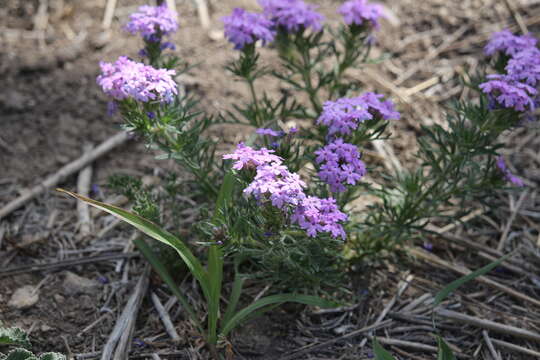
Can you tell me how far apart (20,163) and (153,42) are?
1.60 metres

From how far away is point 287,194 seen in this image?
222 cm

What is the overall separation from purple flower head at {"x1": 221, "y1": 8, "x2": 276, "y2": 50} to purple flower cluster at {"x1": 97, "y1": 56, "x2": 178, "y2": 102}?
0.59m

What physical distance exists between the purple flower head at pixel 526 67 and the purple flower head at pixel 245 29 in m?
1.34

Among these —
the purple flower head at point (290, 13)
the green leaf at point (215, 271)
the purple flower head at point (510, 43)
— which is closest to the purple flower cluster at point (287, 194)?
the green leaf at point (215, 271)

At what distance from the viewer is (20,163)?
387cm

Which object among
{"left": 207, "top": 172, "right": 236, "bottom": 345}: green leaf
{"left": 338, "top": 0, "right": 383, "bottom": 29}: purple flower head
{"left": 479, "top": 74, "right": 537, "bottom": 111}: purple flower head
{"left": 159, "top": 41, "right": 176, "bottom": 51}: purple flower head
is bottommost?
{"left": 207, "top": 172, "right": 236, "bottom": 345}: green leaf

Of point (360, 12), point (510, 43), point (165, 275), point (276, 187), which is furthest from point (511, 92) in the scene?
point (165, 275)

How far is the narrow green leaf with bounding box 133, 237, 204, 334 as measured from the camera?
2855 millimetres

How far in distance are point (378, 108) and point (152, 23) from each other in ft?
4.36

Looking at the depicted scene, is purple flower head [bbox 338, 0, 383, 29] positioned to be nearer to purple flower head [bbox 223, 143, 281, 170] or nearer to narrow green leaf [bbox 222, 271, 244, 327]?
purple flower head [bbox 223, 143, 281, 170]

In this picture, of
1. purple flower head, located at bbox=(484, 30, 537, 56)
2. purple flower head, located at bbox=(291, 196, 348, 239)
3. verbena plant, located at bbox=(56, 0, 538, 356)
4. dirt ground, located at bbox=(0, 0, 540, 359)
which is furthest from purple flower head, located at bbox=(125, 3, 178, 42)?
purple flower head, located at bbox=(484, 30, 537, 56)

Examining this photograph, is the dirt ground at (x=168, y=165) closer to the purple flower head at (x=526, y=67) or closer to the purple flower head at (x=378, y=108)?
the purple flower head at (x=378, y=108)

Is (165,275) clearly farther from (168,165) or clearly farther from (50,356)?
(168,165)

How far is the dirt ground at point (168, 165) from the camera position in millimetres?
2930
